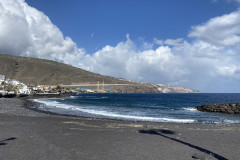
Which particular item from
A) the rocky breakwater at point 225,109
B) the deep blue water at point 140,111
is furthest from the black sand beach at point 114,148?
the rocky breakwater at point 225,109

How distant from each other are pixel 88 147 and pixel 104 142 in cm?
150

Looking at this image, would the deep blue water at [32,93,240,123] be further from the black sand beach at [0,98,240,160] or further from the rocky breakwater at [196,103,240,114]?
the black sand beach at [0,98,240,160]

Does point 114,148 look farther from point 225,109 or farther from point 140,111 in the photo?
point 225,109

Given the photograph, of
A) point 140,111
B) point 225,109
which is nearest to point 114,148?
point 140,111

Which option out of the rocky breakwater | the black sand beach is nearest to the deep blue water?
the rocky breakwater

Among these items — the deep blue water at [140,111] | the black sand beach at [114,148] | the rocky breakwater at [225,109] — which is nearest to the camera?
the black sand beach at [114,148]

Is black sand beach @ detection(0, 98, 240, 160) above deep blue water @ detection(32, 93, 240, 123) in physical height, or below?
above

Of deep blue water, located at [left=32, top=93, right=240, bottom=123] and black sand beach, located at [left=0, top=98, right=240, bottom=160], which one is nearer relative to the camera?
black sand beach, located at [left=0, top=98, right=240, bottom=160]

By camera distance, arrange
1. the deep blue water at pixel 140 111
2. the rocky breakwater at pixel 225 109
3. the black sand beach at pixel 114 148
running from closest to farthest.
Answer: the black sand beach at pixel 114 148
the deep blue water at pixel 140 111
the rocky breakwater at pixel 225 109

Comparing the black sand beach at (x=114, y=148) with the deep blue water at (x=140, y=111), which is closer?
the black sand beach at (x=114, y=148)

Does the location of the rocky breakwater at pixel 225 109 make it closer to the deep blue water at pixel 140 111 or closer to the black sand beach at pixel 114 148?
the deep blue water at pixel 140 111

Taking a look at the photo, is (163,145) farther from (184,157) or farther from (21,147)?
(21,147)

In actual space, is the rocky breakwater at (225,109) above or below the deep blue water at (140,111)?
above

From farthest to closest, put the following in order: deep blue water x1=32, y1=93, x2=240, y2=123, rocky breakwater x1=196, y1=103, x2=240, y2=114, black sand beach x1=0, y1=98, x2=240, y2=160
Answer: rocky breakwater x1=196, y1=103, x2=240, y2=114 < deep blue water x1=32, y1=93, x2=240, y2=123 < black sand beach x1=0, y1=98, x2=240, y2=160
